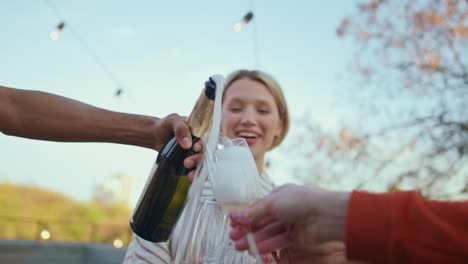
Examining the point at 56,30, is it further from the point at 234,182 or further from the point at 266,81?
the point at 234,182

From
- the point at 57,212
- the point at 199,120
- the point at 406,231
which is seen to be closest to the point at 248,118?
the point at 199,120

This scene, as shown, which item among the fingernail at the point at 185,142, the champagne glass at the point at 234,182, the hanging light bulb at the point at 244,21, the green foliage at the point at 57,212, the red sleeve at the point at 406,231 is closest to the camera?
the red sleeve at the point at 406,231

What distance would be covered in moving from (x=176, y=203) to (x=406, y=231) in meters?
0.46

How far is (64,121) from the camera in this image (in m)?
0.73

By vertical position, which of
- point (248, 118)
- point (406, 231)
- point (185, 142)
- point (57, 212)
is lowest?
point (406, 231)

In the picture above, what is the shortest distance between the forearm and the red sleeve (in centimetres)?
51

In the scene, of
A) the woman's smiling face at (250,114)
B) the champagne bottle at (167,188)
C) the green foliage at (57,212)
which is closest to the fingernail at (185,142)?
the champagne bottle at (167,188)

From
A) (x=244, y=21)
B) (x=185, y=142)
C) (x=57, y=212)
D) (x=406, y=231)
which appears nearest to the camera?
(x=406, y=231)

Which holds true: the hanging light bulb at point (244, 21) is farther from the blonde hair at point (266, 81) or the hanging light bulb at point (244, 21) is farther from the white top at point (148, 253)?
the white top at point (148, 253)

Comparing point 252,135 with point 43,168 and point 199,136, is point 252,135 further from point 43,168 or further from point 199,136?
point 43,168

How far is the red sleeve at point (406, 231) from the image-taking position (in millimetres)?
353

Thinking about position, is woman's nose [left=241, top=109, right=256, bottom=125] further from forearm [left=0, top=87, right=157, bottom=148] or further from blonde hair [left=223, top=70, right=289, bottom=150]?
forearm [left=0, top=87, right=157, bottom=148]

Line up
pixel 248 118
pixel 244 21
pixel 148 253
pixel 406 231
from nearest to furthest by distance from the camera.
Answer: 1. pixel 406 231
2. pixel 148 253
3. pixel 248 118
4. pixel 244 21

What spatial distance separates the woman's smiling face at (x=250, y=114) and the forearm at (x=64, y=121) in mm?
428
